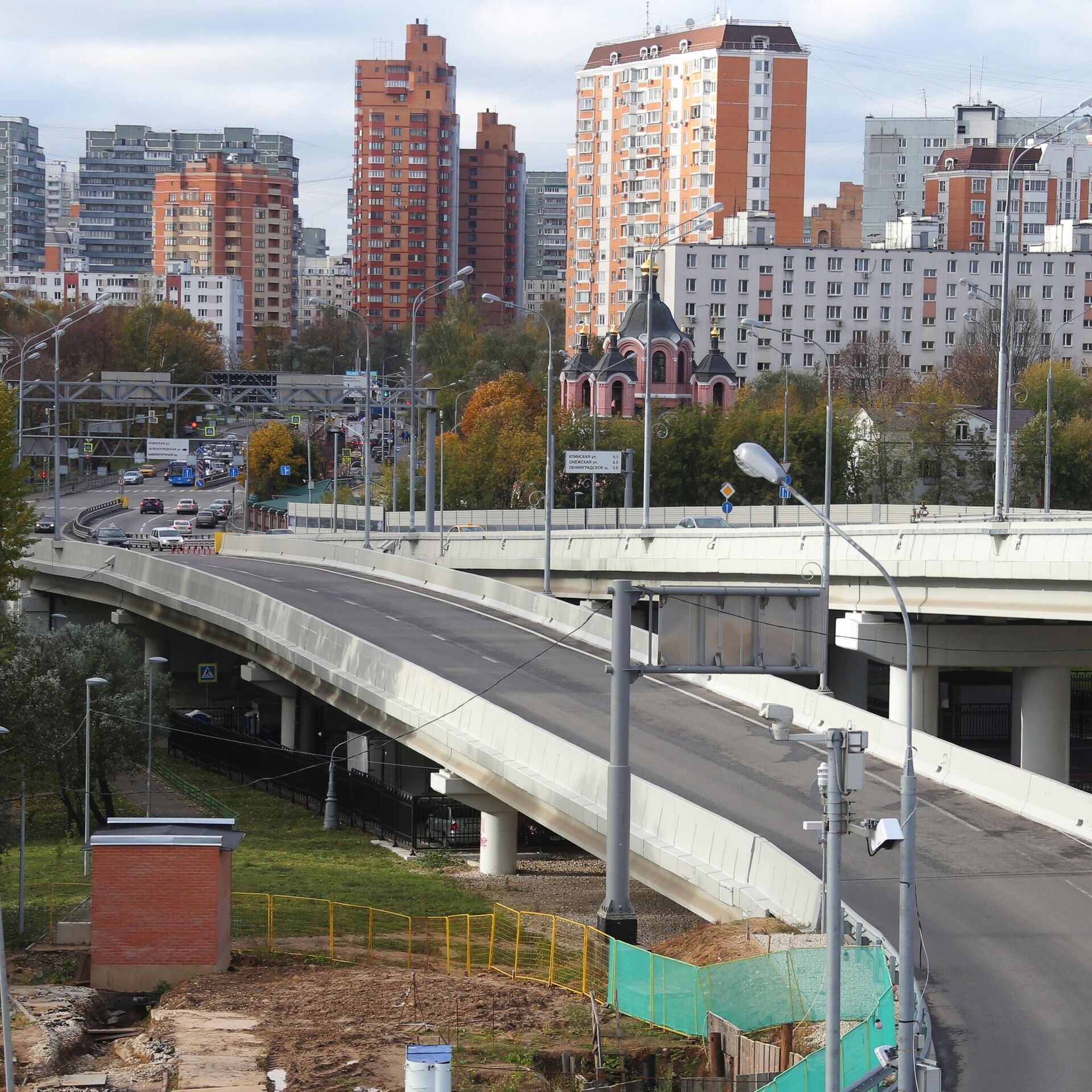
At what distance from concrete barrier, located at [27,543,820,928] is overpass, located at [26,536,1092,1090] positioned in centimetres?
4

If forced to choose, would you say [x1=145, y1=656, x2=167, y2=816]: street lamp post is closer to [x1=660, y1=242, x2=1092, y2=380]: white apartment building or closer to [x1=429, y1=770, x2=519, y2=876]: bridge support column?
[x1=429, y1=770, x2=519, y2=876]: bridge support column

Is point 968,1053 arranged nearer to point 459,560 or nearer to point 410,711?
point 410,711

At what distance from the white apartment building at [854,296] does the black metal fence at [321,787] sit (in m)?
77.4

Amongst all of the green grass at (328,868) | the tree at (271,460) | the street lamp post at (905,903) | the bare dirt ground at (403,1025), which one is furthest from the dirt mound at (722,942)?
the tree at (271,460)

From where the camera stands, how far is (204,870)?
25.2m

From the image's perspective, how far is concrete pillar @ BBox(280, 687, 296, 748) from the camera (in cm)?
4859

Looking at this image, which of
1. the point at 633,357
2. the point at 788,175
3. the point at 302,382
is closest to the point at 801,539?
the point at 302,382

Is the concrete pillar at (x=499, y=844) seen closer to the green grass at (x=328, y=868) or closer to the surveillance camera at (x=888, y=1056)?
the green grass at (x=328, y=868)

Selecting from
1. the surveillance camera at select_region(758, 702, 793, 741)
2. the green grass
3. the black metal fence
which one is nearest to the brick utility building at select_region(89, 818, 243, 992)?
the green grass

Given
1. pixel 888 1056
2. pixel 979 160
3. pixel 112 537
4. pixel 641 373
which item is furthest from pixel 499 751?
pixel 979 160

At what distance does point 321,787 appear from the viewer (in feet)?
145

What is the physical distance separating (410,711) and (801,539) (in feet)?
45.3

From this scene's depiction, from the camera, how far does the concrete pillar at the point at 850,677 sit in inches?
1934

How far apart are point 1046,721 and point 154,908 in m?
21.8
